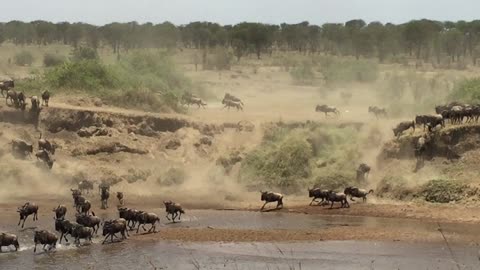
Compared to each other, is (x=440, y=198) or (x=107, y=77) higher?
(x=107, y=77)

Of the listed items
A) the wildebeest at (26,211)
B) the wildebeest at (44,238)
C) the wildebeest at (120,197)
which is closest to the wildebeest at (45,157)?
the wildebeest at (120,197)

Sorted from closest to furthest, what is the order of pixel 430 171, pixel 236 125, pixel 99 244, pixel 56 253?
pixel 56 253 → pixel 99 244 → pixel 430 171 → pixel 236 125

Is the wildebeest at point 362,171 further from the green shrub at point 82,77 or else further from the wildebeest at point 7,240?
the green shrub at point 82,77

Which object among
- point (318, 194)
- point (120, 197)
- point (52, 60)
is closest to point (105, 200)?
point (120, 197)

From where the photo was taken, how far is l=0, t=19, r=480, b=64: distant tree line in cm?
10219

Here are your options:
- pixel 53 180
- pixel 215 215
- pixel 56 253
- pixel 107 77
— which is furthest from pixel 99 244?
pixel 107 77

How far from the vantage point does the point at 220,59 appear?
3361 inches

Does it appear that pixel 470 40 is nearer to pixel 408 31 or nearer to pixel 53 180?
pixel 408 31

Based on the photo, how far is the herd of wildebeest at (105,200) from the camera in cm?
2255

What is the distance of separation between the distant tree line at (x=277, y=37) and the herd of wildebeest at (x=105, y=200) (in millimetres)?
60162

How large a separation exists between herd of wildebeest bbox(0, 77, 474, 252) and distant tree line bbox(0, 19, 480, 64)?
60.2m

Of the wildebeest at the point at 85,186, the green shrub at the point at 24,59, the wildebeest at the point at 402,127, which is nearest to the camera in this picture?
the wildebeest at the point at 85,186

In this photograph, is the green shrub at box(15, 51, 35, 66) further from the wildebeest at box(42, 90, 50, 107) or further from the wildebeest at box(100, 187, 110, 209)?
the wildebeest at box(100, 187, 110, 209)

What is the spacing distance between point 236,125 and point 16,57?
4636 centimetres
